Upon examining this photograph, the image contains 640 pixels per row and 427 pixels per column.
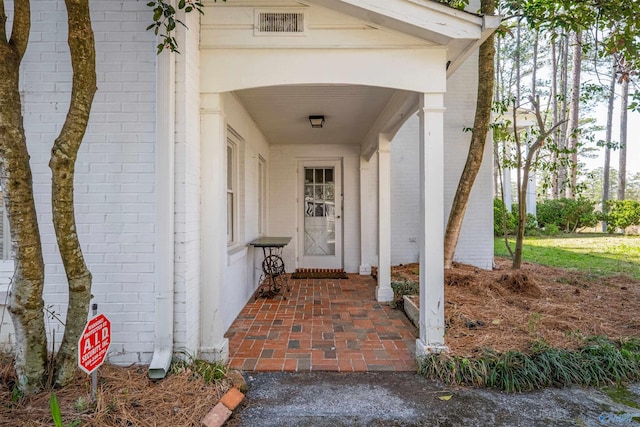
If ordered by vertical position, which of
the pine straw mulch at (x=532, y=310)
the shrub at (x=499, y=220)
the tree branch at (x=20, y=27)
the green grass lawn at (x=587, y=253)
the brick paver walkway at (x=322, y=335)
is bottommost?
the brick paver walkway at (x=322, y=335)

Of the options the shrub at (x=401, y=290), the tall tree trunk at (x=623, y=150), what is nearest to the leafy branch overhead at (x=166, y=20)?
the shrub at (x=401, y=290)

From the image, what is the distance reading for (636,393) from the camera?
91.0 inches

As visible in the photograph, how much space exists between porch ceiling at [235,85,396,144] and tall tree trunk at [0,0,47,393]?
78.3 inches

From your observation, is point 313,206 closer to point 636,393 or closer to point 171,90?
point 171,90

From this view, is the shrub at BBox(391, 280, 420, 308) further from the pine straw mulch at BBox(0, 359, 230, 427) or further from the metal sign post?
the metal sign post

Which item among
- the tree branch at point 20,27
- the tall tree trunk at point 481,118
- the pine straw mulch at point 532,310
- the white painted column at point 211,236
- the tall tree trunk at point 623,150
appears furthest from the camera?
the tall tree trunk at point 623,150

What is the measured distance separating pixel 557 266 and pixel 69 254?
23.8 ft

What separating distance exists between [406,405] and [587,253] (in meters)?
7.75

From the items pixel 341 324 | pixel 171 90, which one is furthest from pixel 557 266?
pixel 171 90

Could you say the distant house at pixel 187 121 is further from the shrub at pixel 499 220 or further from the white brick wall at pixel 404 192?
the shrub at pixel 499 220

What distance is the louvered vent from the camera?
8.70 feet

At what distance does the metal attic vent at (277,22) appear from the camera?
2.65 m

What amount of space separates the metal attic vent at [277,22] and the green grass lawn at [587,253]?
6.05 m

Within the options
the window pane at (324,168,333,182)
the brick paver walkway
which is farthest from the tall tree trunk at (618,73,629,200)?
the brick paver walkway
